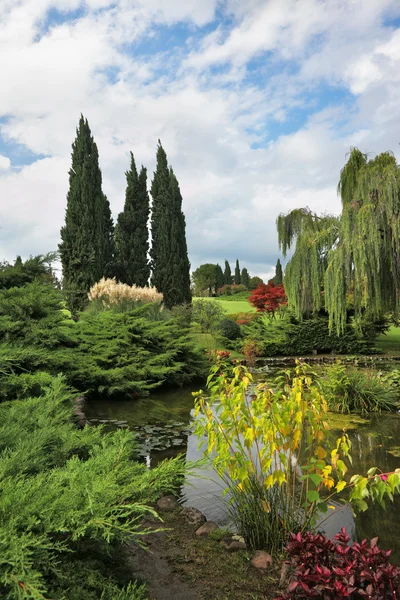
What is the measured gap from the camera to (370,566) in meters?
1.60

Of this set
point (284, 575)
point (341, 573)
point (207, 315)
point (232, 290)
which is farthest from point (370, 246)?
point (232, 290)

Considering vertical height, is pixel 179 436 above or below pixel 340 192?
below

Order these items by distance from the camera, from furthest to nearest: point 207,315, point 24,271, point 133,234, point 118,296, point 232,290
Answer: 1. point 232,290
2. point 133,234
3. point 207,315
4. point 118,296
5. point 24,271

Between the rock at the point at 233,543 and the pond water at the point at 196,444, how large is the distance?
0.40 meters

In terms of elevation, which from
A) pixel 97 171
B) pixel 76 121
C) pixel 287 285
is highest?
pixel 76 121

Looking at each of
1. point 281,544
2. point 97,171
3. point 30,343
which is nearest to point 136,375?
point 30,343

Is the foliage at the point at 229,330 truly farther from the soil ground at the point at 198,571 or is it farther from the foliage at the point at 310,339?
the soil ground at the point at 198,571

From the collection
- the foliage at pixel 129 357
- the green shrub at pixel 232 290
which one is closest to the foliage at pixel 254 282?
the green shrub at pixel 232 290

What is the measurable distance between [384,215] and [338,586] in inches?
350

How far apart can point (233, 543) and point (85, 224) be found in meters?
21.2

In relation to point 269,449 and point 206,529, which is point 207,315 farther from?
point 269,449

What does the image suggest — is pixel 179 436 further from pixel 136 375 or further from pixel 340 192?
pixel 340 192

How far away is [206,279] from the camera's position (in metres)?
46.0

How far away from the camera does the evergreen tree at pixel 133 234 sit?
2398 cm
